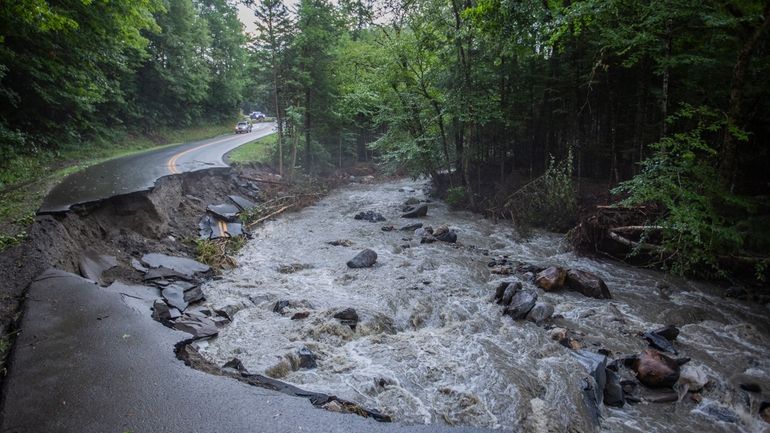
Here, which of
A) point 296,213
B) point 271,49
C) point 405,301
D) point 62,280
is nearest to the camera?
point 62,280

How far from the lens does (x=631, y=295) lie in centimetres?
795

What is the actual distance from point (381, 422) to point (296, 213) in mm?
14028

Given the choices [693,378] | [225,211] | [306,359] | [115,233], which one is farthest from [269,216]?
[693,378]

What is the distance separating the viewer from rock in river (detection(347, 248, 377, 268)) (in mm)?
9977

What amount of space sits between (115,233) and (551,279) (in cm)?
1043

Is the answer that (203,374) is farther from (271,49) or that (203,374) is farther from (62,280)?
(271,49)

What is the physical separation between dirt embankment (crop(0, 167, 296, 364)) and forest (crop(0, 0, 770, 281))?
181 inches

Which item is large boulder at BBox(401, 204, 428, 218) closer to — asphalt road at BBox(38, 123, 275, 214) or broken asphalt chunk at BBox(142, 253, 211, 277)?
broken asphalt chunk at BBox(142, 253, 211, 277)

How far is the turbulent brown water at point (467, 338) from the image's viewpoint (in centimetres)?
461

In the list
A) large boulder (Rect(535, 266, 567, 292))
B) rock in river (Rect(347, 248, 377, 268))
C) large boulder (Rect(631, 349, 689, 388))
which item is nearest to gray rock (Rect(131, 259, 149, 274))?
rock in river (Rect(347, 248, 377, 268))

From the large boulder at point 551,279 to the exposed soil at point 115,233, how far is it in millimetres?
8568

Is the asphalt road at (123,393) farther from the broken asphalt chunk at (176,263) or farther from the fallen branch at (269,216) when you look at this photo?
the fallen branch at (269,216)

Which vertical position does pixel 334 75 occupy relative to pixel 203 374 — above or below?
above

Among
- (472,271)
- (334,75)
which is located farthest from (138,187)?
(334,75)
